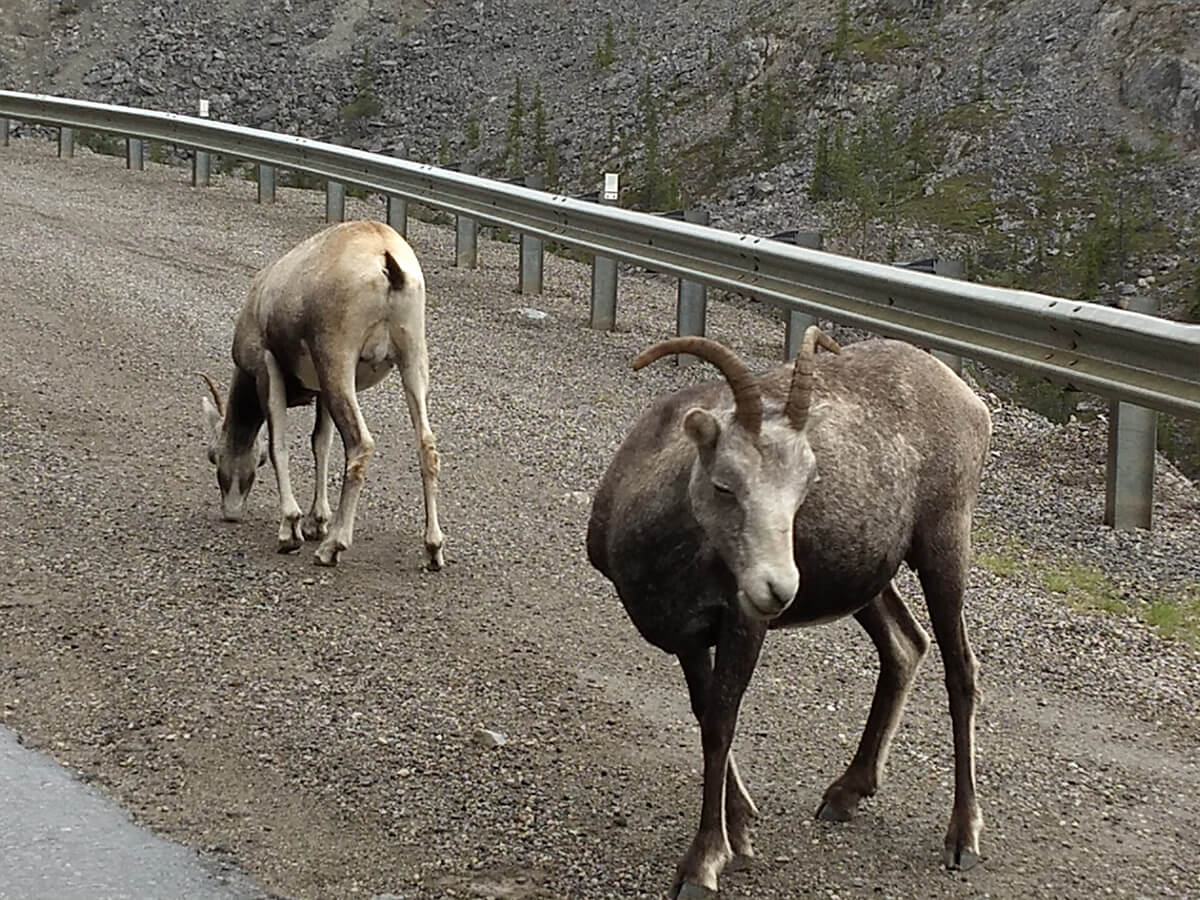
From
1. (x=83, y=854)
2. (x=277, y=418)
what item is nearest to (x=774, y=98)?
(x=277, y=418)

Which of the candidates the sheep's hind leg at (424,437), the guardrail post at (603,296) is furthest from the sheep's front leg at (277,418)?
the guardrail post at (603,296)

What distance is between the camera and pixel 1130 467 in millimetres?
8328

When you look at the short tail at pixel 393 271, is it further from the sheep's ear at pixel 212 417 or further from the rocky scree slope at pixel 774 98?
the rocky scree slope at pixel 774 98

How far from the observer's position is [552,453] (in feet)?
31.1

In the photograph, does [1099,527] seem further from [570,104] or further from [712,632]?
[570,104]

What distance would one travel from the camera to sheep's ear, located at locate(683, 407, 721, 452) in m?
4.82

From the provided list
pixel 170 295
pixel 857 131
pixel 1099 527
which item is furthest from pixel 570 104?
pixel 1099 527

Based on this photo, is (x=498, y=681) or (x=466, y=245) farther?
(x=466, y=245)

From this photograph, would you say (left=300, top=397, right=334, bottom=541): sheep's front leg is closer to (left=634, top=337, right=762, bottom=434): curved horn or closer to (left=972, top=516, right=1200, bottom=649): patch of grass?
(left=972, top=516, right=1200, bottom=649): patch of grass

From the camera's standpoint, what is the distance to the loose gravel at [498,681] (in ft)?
17.0

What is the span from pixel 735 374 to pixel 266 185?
13.7 meters

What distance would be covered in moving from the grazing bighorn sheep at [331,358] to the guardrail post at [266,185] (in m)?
9.28

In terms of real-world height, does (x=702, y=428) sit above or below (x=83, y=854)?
above

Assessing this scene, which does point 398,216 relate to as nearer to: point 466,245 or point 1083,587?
point 466,245
